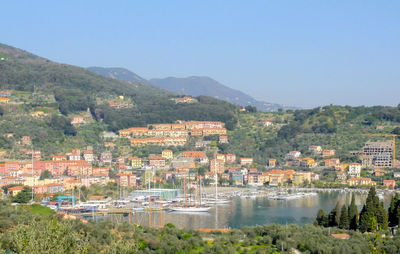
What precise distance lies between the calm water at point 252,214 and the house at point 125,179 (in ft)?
24.6

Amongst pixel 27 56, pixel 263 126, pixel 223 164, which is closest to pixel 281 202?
pixel 223 164

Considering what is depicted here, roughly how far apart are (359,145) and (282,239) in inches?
1431

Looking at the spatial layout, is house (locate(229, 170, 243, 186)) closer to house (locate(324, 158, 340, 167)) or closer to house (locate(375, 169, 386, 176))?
house (locate(324, 158, 340, 167))

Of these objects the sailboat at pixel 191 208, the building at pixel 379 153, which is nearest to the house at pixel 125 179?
the sailboat at pixel 191 208

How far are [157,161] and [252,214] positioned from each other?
63.2 feet

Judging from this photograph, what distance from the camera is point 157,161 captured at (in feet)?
160

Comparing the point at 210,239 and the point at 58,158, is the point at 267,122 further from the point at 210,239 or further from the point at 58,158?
the point at 210,239

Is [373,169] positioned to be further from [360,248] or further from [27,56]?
[27,56]

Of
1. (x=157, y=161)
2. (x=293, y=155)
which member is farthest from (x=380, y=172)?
(x=157, y=161)

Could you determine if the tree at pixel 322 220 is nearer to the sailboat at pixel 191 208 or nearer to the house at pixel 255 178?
the sailboat at pixel 191 208

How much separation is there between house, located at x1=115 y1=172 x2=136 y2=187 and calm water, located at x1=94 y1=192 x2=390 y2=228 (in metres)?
7.50

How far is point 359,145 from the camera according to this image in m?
51.0

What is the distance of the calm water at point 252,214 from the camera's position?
27.7 metres

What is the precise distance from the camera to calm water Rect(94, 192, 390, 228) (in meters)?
27.7
